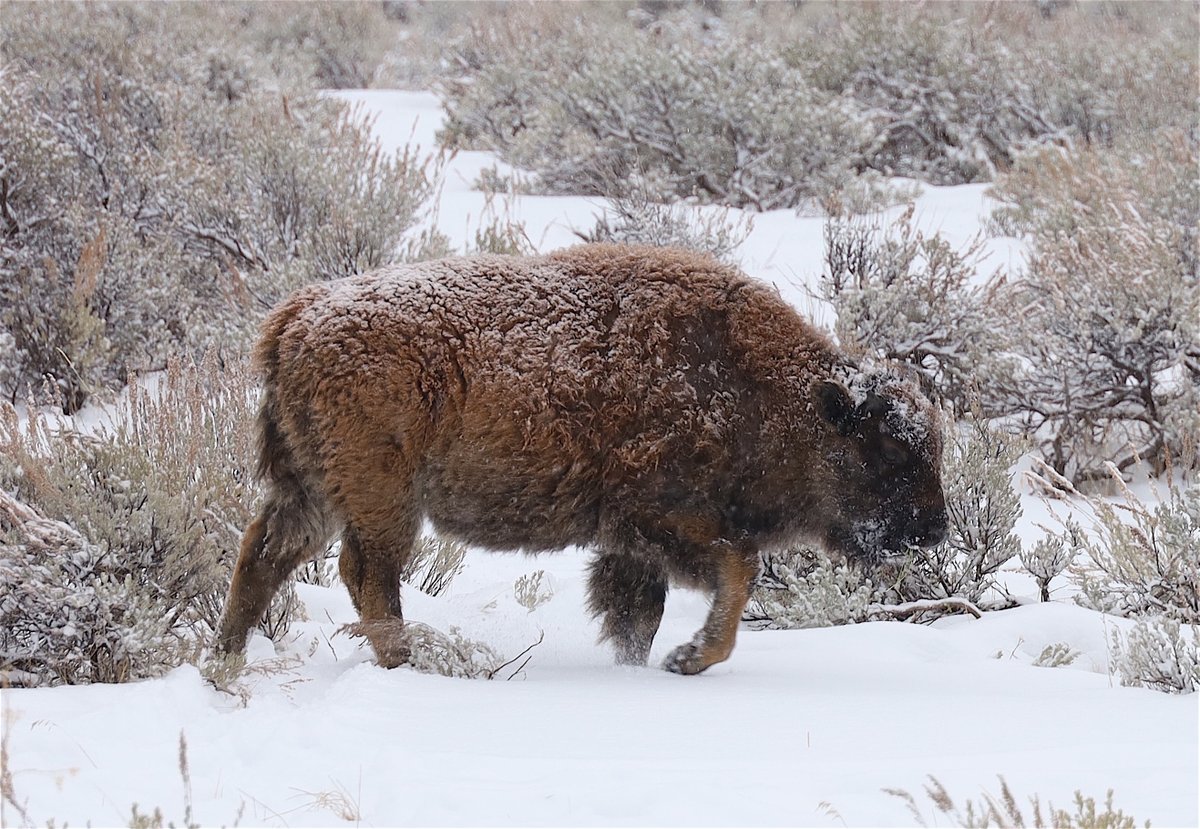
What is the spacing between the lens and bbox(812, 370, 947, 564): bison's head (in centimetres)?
508

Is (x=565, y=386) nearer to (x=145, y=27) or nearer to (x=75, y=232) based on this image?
(x=75, y=232)

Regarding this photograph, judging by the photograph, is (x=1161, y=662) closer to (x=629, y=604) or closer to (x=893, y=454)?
(x=893, y=454)

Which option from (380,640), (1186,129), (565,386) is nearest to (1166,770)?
(565,386)

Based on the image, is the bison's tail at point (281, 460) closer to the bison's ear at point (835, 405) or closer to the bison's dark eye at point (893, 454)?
the bison's ear at point (835, 405)

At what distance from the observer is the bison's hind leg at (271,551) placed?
4.88m

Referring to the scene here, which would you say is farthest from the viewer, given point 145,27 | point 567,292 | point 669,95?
point 145,27

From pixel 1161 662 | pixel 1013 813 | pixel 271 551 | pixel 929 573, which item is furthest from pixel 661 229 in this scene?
pixel 1013 813

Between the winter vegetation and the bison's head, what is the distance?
0.50 m

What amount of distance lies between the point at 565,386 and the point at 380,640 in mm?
1167

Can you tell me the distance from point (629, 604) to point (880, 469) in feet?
3.76

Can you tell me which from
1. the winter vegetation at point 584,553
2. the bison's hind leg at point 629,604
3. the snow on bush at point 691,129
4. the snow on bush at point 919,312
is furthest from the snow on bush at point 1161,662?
the snow on bush at point 691,129

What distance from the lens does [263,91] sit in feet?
46.0

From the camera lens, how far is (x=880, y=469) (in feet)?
16.9

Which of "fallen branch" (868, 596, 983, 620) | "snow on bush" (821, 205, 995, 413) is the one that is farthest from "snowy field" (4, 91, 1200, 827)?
"snow on bush" (821, 205, 995, 413)
